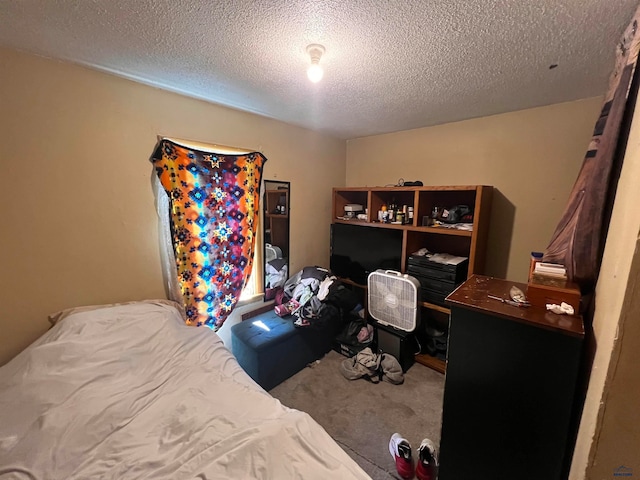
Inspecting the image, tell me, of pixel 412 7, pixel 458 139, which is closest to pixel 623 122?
pixel 412 7

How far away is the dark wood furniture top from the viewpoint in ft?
3.21

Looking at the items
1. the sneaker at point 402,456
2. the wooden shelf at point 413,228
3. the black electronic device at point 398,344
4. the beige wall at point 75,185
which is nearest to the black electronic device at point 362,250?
the wooden shelf at point 413,228

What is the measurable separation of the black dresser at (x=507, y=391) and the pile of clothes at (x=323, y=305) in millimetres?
1328

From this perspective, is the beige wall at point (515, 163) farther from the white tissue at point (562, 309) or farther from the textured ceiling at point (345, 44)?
the white tissue at point (562, 309)

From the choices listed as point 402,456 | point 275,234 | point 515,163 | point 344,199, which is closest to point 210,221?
point 275,234

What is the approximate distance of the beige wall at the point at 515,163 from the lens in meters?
1.96

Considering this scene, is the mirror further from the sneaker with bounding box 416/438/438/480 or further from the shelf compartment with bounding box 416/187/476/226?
the sneaker with bounding box 416/438/438/480

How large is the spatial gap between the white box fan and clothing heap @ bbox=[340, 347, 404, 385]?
0.31 m

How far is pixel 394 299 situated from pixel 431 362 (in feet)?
2.36

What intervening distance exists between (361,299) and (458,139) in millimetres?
1881

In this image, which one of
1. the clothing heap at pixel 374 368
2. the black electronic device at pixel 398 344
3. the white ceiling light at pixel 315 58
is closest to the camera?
the white ceiling light at pixel 315 58

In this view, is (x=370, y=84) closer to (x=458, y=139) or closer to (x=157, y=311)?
(x=458, y=139)

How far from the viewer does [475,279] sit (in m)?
1.54

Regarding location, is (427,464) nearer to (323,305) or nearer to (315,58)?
(323,305)
